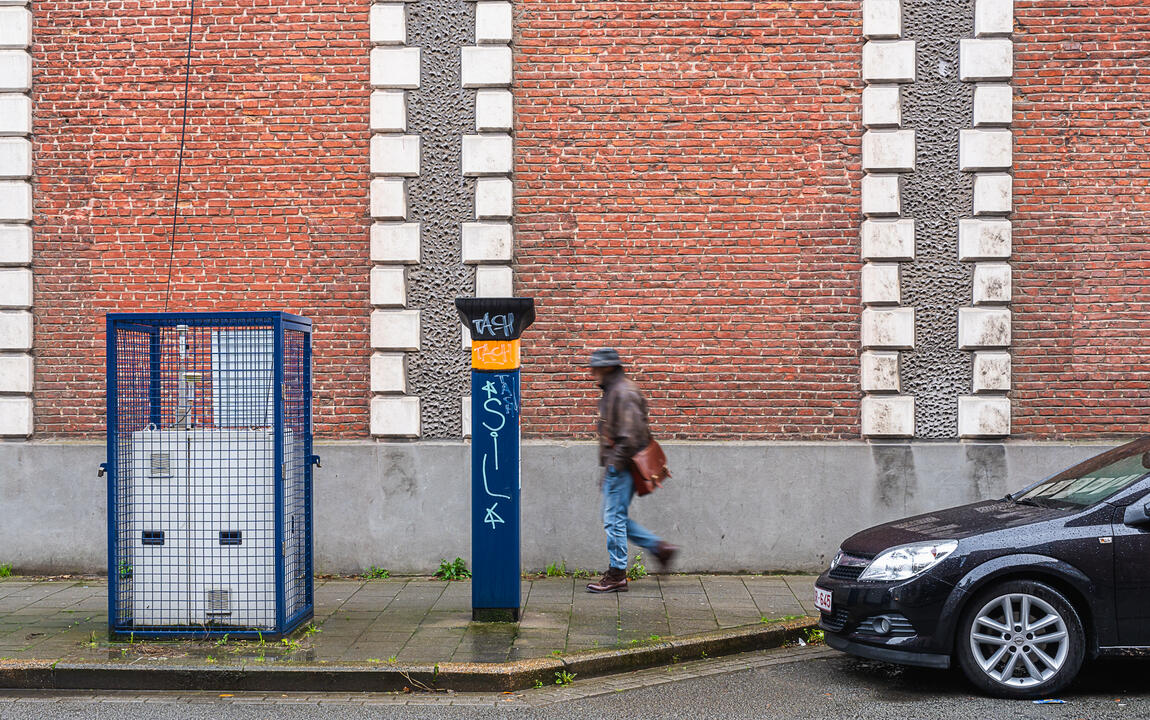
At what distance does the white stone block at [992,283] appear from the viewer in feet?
31.5

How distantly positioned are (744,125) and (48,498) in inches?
294

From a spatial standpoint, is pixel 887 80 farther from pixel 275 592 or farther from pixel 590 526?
pixel 275 592

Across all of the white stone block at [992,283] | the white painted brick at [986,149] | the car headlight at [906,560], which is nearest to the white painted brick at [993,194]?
the white painted brick at [986,149]

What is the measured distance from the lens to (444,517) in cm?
974

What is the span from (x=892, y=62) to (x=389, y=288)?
16.9 ft

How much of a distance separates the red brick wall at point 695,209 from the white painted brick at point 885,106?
0.66 ft

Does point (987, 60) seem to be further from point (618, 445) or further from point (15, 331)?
point (15, 331)

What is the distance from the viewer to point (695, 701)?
20.1ft

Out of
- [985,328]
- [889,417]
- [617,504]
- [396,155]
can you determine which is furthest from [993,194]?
[396,155]

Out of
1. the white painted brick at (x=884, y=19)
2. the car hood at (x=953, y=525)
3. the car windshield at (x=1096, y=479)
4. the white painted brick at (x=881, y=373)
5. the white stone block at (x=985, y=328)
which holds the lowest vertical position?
the car hood at (x=953, y=525)

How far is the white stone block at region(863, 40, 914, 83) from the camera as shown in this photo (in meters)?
9.69

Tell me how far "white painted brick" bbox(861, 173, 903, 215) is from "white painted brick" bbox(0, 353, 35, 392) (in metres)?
8.08

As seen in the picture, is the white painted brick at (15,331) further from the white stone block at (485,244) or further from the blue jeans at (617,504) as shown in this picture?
the blue jeans at (617,504)

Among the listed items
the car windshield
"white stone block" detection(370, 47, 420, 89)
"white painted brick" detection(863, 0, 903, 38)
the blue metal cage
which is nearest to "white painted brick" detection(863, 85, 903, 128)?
"white painted brick" detection(863, 0, 903, 38)
